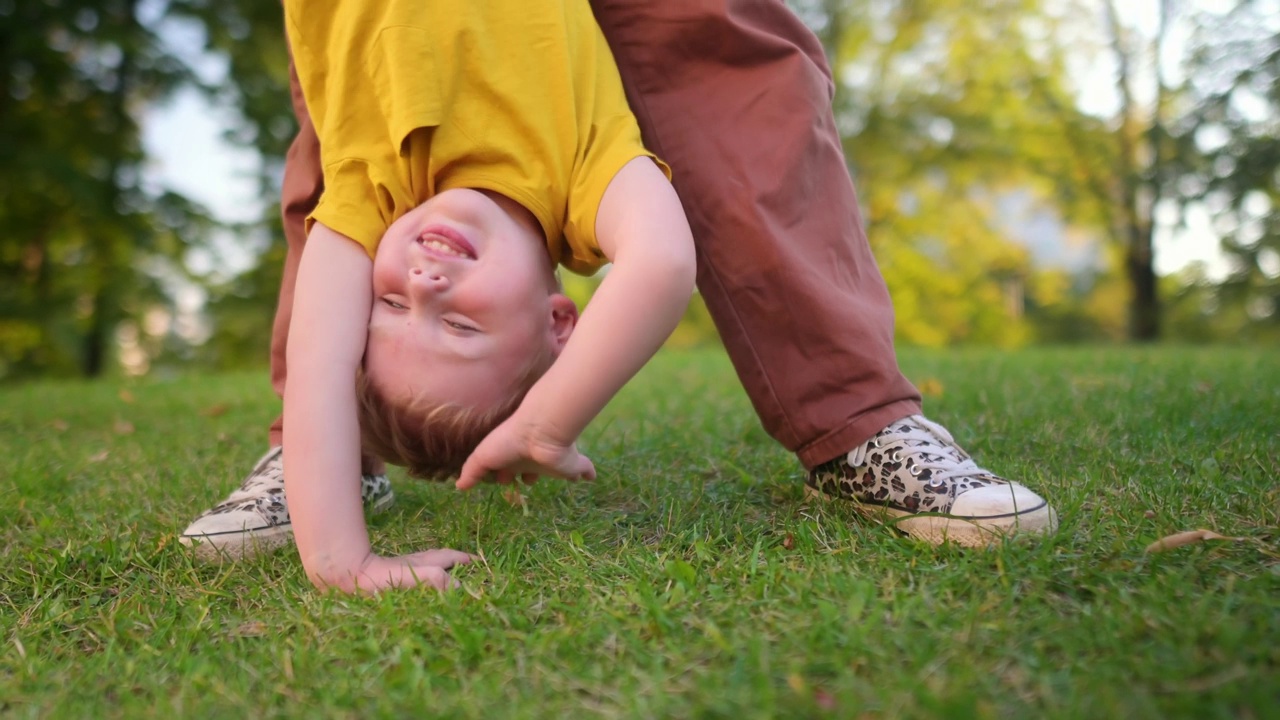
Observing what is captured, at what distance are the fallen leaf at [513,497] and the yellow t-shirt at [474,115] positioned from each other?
560mm

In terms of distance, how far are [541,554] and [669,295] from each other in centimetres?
57

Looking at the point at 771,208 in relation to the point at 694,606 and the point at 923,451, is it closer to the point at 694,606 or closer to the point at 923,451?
the point at 923,451

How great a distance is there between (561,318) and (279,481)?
2.75ft

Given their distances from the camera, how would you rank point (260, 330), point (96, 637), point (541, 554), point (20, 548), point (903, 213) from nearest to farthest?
point (96, 637) → point (541, 554) → point (20, 548) → point (260, 330) → point (903, 213)

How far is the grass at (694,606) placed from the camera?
1.10 m

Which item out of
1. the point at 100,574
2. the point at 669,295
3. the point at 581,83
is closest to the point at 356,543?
the point at 100,574

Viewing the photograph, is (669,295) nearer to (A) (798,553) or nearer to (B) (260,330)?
(A) (798,553)

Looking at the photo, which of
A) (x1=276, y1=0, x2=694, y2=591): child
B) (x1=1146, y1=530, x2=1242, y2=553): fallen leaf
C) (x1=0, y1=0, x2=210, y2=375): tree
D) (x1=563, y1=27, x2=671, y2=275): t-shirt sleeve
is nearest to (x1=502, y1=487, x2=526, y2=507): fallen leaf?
(x1=276, y1=0, x2=694, y2=591): child

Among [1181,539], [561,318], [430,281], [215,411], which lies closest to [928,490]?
[1181,539]

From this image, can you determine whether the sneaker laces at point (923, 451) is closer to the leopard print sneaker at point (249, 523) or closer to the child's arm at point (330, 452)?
the child's arm at point (330, 452)

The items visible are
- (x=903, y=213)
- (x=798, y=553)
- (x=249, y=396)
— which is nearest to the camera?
(x=798, y=553)

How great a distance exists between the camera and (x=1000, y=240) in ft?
57.7

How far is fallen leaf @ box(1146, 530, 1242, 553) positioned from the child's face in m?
1.12

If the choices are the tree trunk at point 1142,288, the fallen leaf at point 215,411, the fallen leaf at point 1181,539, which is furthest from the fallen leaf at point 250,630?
the tree trunk at point 1142,288
